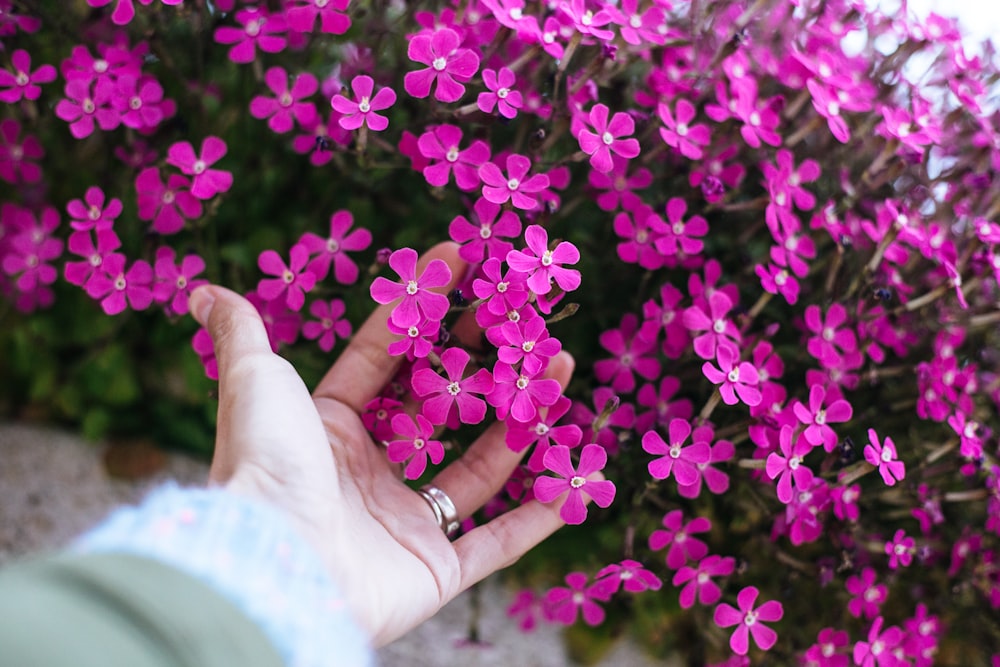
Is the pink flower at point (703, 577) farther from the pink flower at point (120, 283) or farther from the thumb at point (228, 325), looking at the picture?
the pink flower at point (120, 283)

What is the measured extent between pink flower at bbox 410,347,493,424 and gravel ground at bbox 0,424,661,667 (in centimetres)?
48

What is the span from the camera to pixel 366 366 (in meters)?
0.86

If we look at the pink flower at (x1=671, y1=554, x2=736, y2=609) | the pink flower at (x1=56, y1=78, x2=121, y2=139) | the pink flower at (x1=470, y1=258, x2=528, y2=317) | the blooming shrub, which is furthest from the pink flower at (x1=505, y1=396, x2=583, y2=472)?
the pink flower at (x1=56, y1=78, x2=121, y2=139)

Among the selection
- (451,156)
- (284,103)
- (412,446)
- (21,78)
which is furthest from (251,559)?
(21,78)

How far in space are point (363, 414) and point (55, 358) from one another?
580mm

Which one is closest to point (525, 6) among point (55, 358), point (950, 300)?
point (950, 300)

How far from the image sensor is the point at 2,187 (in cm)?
116

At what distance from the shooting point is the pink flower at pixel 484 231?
30.7 inches

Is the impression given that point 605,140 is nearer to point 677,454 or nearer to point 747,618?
point 677,454

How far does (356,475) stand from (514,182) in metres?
0.34

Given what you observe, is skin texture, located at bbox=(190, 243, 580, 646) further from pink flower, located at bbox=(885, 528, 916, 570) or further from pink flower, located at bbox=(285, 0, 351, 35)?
pink flower, located at bbox=(885, 528, 916, 570)

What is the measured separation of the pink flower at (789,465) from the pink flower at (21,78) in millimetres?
891

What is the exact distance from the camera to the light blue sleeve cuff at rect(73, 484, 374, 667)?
56cm

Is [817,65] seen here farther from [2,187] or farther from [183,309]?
[2,187]
